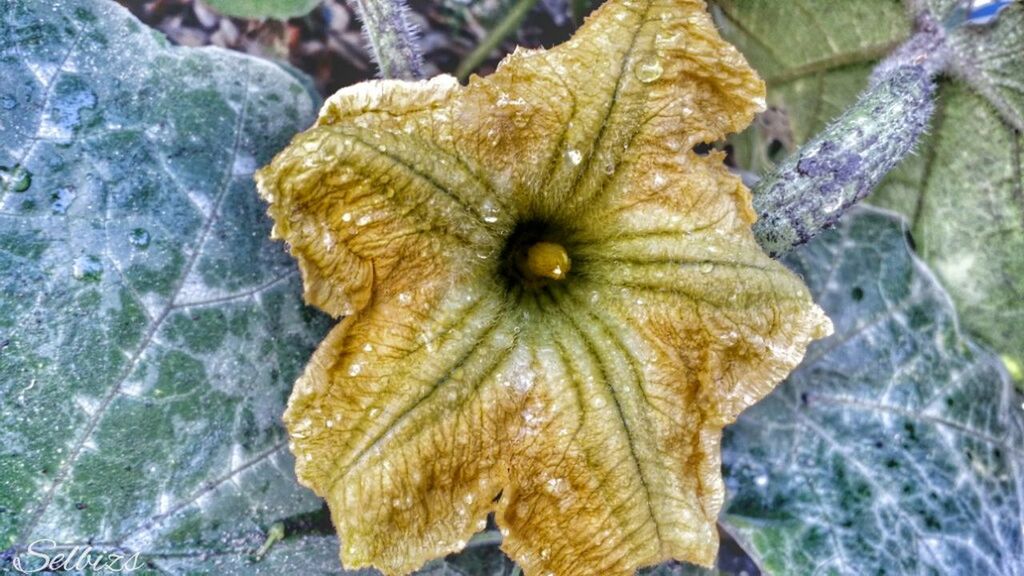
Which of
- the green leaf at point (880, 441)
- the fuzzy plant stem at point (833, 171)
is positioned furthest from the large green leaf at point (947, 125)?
the fuzzy plant stem at point (833, 171)

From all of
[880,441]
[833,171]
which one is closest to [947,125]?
[833,171]

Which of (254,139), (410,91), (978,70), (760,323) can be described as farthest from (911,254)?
(254,139)

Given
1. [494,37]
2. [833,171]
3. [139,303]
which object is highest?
[833,171]

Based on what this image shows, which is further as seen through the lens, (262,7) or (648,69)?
(262,7)

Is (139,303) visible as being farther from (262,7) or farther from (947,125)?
(947,125)

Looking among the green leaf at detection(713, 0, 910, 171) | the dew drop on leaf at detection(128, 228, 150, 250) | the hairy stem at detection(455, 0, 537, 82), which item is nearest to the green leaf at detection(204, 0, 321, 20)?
the hairy stem at detection(455, 0, 537, 82)

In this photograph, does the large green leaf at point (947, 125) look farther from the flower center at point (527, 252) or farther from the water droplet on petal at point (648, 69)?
the flower center at point (527, 252)

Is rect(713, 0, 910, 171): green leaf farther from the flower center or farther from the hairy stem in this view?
the flower center
